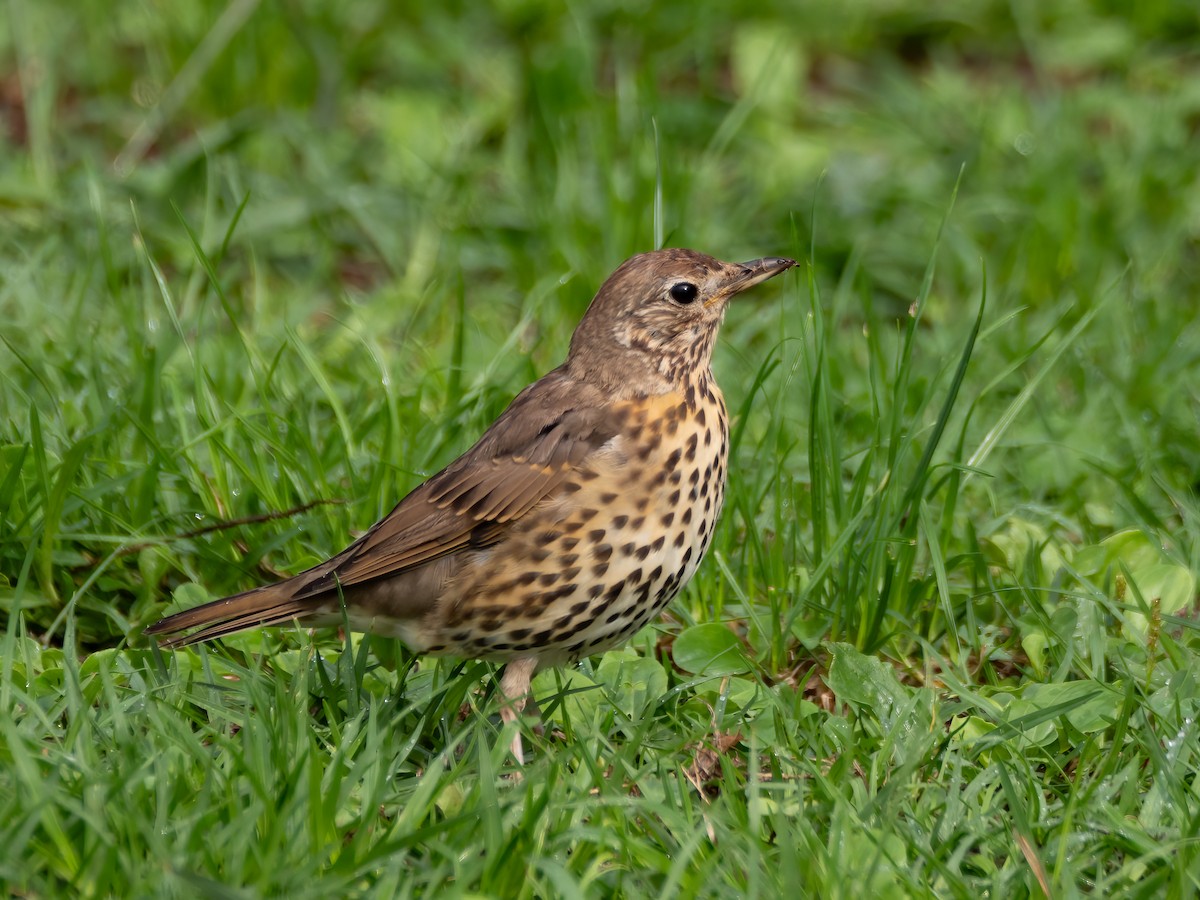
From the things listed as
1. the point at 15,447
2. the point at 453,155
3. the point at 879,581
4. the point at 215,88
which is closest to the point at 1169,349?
the point at 879,581

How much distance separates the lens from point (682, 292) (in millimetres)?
4156

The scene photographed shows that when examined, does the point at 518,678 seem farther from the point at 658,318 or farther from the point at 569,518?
the point at 658,318

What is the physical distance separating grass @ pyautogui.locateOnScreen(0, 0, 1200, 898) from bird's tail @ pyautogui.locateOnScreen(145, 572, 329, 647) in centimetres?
8

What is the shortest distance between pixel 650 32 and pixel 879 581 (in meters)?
4.29

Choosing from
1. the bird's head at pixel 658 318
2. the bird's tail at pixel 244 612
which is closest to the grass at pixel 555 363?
the bird's tail at pixel 244 612

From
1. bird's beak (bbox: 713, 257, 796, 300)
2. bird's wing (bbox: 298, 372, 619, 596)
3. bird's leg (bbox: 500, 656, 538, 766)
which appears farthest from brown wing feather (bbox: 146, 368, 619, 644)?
bird's beak (bbox: 713, 257, 796, 300)

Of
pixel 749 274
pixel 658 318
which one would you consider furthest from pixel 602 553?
pixel 749 274

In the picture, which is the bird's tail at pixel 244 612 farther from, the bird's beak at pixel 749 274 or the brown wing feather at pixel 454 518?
the bird's beak at pixel 749 274

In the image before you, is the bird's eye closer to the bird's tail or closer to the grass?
the grass

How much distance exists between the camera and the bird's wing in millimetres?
3971

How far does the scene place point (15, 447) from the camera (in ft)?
14.2

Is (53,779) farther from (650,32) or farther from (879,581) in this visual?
(650,32)

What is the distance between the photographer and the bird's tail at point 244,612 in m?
3.94

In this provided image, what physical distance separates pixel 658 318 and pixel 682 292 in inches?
3.7
